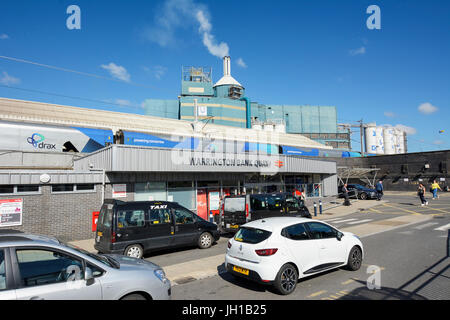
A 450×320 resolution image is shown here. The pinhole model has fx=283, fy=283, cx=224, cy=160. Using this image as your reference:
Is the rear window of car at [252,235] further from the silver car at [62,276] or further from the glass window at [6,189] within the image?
the glass window at [6,189]

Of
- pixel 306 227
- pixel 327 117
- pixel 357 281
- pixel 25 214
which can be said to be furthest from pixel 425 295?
pixel 327 117

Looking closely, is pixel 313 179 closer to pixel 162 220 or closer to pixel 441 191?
pixel 162 220

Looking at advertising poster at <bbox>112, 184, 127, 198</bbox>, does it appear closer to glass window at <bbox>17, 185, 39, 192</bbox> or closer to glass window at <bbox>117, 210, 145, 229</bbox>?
glass window at <bbox>17, 185, 39, 192</bbox>

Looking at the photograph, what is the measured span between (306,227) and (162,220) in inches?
206

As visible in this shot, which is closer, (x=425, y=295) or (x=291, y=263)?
(x=425, y=295)

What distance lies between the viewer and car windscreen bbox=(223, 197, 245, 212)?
12.4 metres

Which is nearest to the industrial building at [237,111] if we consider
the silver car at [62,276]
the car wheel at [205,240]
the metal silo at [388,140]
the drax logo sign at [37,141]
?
the metal silo at [388,140]

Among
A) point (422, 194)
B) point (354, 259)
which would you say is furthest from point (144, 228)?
point (422, 194)

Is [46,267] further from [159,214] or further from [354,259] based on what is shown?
[354,259]

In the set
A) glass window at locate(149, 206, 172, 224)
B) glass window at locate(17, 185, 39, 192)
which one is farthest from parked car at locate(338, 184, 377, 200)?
glass window at locate(17, 185, 39, 192)

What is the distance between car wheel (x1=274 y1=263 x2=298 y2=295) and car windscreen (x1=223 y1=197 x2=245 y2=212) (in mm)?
6307

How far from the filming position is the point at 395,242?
10.5 m

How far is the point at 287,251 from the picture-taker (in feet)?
20.0

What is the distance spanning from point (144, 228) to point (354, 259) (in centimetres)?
642
